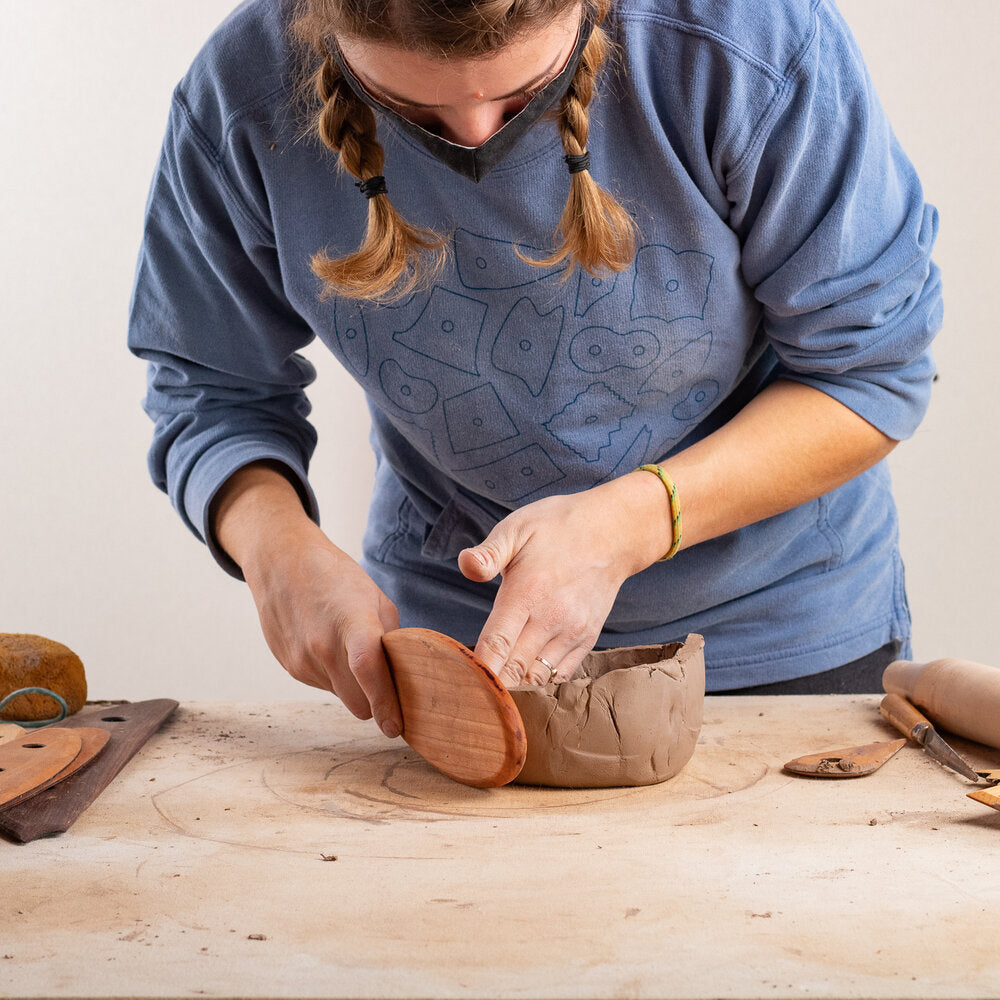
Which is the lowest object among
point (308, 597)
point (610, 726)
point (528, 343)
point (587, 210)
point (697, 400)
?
point (610, 726)

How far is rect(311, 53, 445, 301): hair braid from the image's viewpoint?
40.3 inches

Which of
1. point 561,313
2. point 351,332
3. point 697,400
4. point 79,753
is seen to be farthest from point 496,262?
point 79,753

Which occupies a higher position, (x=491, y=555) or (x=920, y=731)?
(x=491, y=555)

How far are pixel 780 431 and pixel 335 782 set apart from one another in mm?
602

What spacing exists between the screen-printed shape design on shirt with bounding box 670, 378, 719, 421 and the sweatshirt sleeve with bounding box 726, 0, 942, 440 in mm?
88

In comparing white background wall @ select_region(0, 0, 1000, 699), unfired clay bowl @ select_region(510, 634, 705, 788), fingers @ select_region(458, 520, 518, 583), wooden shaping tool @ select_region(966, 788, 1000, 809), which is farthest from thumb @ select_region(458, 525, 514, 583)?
white background wall @ select_region(0, 0, 1000, 699)

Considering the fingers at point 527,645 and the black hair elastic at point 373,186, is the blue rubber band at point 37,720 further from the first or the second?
the black hair elastic at point 373,186

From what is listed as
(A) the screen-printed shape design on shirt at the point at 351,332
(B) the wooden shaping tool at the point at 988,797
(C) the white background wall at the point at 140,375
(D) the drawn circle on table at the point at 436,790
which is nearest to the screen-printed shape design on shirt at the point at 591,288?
(A) the screen-printed shape design on shirt at the point at 351,332

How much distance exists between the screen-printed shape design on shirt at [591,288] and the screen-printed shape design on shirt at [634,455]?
16cm

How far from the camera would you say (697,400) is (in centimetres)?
125

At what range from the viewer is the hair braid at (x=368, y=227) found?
40.3 inches

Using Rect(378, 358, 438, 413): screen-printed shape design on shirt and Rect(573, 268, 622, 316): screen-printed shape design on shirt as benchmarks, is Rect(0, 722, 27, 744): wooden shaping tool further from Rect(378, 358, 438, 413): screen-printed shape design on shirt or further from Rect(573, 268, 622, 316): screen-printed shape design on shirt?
Rect(573, 268, 622, 316): screen-printed shape design on shirt

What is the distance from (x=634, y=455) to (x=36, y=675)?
2.46ft

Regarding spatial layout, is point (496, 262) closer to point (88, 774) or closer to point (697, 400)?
point (697, 400)
